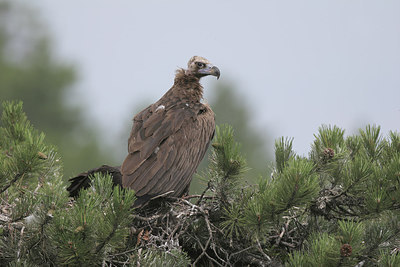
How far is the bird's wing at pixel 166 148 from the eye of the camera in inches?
198

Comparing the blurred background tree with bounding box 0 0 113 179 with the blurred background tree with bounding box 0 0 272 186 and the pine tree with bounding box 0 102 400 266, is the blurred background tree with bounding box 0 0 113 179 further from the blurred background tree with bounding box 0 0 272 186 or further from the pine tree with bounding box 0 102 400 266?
the pine tree with bounding box 0 102 400 266

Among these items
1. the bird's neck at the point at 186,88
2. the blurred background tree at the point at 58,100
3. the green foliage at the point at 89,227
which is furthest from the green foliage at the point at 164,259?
the blurred background tree at the point at 58,100

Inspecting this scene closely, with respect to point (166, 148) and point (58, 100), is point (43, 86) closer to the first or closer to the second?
point (58, 100)

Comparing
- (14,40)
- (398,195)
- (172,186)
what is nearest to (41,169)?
(172,186)

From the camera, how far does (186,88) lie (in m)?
6.31

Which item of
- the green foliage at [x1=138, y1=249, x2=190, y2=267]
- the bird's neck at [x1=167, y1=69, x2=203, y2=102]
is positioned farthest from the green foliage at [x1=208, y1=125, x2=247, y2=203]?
the bird's neck at [x1=167, y1=69, x2=203, y2=102]

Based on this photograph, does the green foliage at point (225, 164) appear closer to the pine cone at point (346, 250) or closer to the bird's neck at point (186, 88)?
the pine cone at point (346, 250)

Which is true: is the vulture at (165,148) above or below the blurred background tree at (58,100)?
below

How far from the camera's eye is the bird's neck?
6.17 meters

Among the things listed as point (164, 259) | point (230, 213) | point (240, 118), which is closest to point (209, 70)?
point (230, 213)

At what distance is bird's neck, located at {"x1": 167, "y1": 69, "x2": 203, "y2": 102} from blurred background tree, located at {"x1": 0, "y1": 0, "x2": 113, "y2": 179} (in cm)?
1627

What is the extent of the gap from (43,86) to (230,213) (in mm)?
24416

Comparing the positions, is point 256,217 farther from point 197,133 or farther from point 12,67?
point 12,67

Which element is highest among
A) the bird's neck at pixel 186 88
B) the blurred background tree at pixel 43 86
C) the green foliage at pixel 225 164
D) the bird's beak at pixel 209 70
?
the blurred background tree at pixel 43 86
